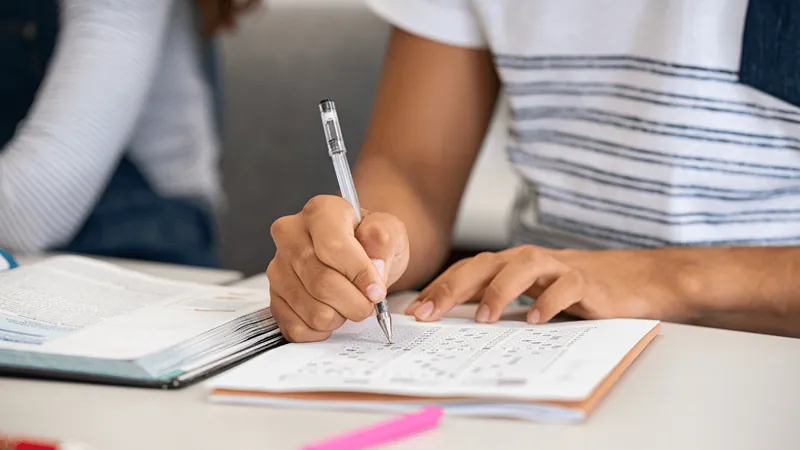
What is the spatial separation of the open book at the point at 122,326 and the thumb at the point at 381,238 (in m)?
0.09

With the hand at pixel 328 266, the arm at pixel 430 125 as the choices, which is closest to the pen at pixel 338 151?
the hand at pixel 328 266

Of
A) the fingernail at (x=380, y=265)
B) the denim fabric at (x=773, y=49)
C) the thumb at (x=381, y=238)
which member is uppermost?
the denim fabric at (x=773, y=49)

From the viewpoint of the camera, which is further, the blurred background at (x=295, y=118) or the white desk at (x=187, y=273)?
the blurred background at (x=295, y=118)

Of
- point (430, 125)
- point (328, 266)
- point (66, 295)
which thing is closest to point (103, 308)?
point (66, 295)

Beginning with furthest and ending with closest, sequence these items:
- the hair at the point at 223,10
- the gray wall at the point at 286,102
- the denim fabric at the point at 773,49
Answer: the gray wall at the point at 286,102, the hair at the point at 223,10, the denim fabric at the point at 773,49

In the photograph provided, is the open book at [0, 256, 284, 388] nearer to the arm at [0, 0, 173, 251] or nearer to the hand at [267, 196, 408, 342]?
the hand at [267, 196, 408, 342]

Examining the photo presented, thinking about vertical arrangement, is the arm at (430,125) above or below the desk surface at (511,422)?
above

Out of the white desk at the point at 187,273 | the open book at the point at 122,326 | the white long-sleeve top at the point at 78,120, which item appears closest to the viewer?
the open book at the point at 122,326

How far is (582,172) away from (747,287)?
0.82 feet

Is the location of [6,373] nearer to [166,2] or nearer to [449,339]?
[449,339]

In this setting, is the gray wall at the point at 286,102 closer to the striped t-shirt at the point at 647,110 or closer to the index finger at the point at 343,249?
the striped t-shirt at the point at 647,110

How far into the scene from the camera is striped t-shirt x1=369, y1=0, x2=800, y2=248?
84 centimetres

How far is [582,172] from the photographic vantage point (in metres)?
0.95

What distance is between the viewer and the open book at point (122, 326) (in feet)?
1.93
